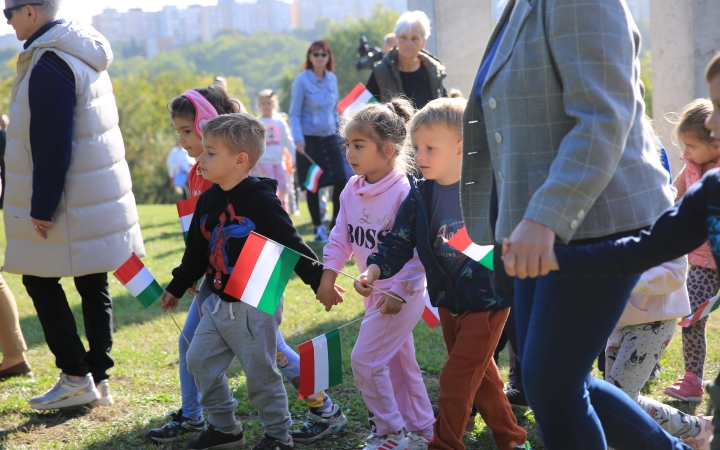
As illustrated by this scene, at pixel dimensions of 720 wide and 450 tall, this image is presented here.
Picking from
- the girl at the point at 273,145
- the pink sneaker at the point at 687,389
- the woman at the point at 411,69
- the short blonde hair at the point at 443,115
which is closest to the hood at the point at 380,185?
the short blonde hair at the point at 443,115

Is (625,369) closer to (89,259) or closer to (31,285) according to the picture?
(89,259)

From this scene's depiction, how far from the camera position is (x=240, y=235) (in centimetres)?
323

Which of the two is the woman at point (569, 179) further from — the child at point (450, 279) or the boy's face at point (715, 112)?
the child at point (450, 279)

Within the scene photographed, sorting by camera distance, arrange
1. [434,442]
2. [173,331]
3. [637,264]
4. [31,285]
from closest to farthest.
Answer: [637,264], [434,442], [31,285], [173,331]

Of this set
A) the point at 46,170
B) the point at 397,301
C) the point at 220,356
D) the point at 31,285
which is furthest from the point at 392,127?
the point at 31,285

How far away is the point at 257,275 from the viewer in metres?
3.04

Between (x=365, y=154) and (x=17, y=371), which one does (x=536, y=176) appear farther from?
(x=17, y=371)

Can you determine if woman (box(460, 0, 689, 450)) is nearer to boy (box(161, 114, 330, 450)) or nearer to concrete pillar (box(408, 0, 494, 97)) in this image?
boy (box(161, 114, 330, 450))

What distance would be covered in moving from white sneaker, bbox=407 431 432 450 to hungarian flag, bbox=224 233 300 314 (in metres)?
0.87

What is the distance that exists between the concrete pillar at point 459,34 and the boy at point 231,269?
6.83m

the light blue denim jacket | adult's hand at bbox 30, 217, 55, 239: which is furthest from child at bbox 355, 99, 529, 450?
the light blue denim jacket

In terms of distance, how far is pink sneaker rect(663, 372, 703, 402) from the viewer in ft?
12.5

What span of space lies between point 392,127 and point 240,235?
0.82m

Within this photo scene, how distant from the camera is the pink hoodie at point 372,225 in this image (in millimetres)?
3311
